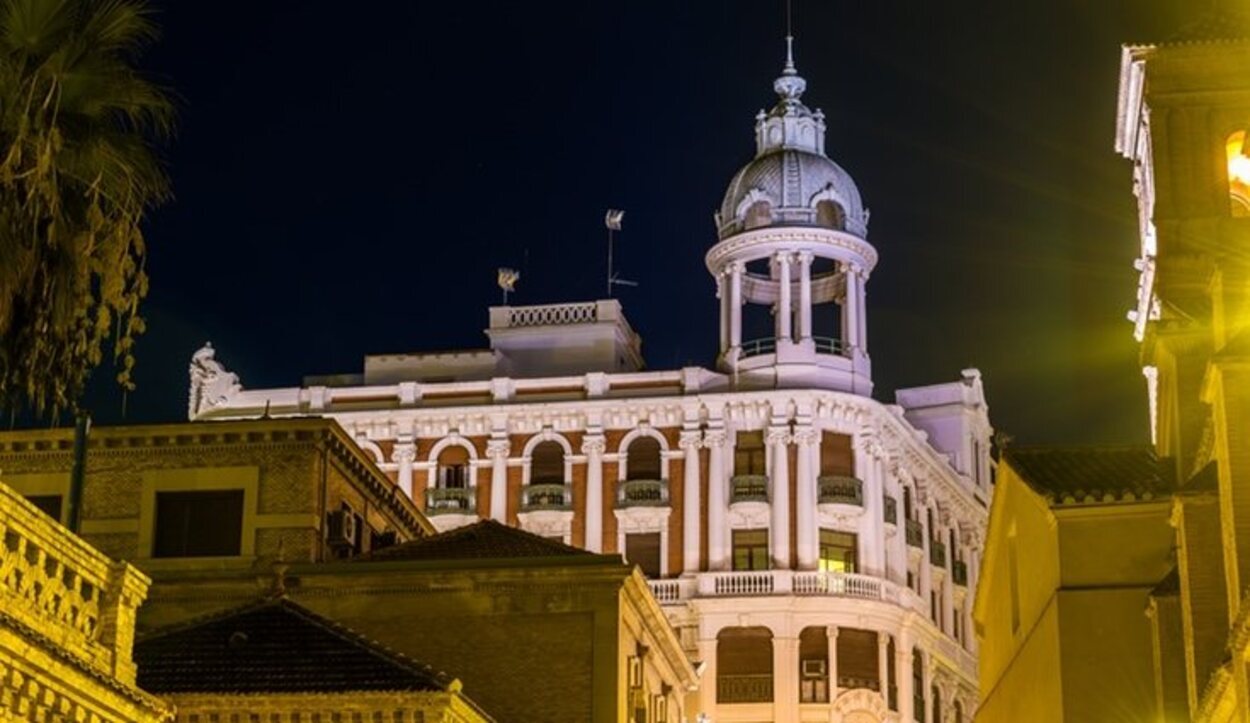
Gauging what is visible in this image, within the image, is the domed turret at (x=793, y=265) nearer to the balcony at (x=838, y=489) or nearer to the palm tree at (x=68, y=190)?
the balcony at (x=838, y=489)

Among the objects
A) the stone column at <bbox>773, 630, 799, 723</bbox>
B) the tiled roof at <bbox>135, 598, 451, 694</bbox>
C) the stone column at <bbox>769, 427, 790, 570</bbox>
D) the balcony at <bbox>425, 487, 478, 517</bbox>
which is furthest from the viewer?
the balcony at <bbox>425, 487, 478, 517</bbox>

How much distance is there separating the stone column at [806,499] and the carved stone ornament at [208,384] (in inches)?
864

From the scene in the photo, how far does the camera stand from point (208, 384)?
270ft

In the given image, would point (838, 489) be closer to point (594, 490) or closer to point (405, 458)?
point (594, 490)

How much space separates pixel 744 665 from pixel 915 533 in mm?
10131

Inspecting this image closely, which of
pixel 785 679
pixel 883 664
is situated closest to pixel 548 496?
pixel 785 679

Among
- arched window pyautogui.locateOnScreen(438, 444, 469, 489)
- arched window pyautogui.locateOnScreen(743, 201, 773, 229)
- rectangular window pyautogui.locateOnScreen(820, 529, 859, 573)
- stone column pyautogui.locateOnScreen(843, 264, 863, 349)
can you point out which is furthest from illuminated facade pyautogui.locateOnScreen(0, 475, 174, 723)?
arched window pyautogui.locateOnScreen(743, 201, 773, 229)

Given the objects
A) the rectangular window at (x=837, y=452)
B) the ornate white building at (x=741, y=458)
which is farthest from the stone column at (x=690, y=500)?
the rectangular window at (x=837, y=452)

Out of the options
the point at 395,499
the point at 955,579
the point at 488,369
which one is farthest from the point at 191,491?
the point at 955,579

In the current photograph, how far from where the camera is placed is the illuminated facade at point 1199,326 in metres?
25.3

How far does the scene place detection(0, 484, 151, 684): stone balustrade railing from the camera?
16.8 m

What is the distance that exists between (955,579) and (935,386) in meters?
9.16

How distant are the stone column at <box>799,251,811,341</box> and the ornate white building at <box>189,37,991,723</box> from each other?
84mm

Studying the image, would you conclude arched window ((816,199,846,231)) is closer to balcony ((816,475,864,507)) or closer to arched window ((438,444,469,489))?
balcony ((816,475,864,507))
